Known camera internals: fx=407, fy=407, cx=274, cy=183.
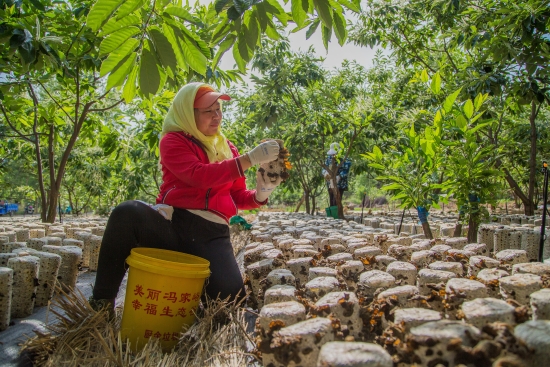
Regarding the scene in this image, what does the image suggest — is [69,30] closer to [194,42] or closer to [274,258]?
[194,42]

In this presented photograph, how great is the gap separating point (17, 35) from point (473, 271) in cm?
253

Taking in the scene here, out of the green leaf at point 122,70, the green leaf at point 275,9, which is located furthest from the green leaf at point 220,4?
the green leaf at point 122,70

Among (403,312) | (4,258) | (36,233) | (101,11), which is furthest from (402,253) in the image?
(36,233)

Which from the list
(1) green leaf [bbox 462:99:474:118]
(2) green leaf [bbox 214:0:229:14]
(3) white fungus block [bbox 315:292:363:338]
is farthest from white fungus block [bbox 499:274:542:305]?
(1) green leaf [bbox 462:99:474:118]

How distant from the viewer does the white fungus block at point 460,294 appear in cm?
140

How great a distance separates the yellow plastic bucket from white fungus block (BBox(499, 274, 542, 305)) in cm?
114

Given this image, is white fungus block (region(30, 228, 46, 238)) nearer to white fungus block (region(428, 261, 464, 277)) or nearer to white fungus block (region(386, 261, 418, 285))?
white fungus block (region(386, 261, 418, 285))

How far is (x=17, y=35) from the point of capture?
2057 mm

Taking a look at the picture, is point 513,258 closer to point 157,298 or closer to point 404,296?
point 404,296

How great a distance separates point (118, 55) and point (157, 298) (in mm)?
→ 973

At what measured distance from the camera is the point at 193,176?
1870 millimetres

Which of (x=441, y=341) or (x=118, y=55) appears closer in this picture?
(x=441, y=341)

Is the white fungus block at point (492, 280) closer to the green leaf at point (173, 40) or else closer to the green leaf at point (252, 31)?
the green leaf at point (252, 31)

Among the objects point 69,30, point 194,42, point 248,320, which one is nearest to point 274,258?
point 248,320
